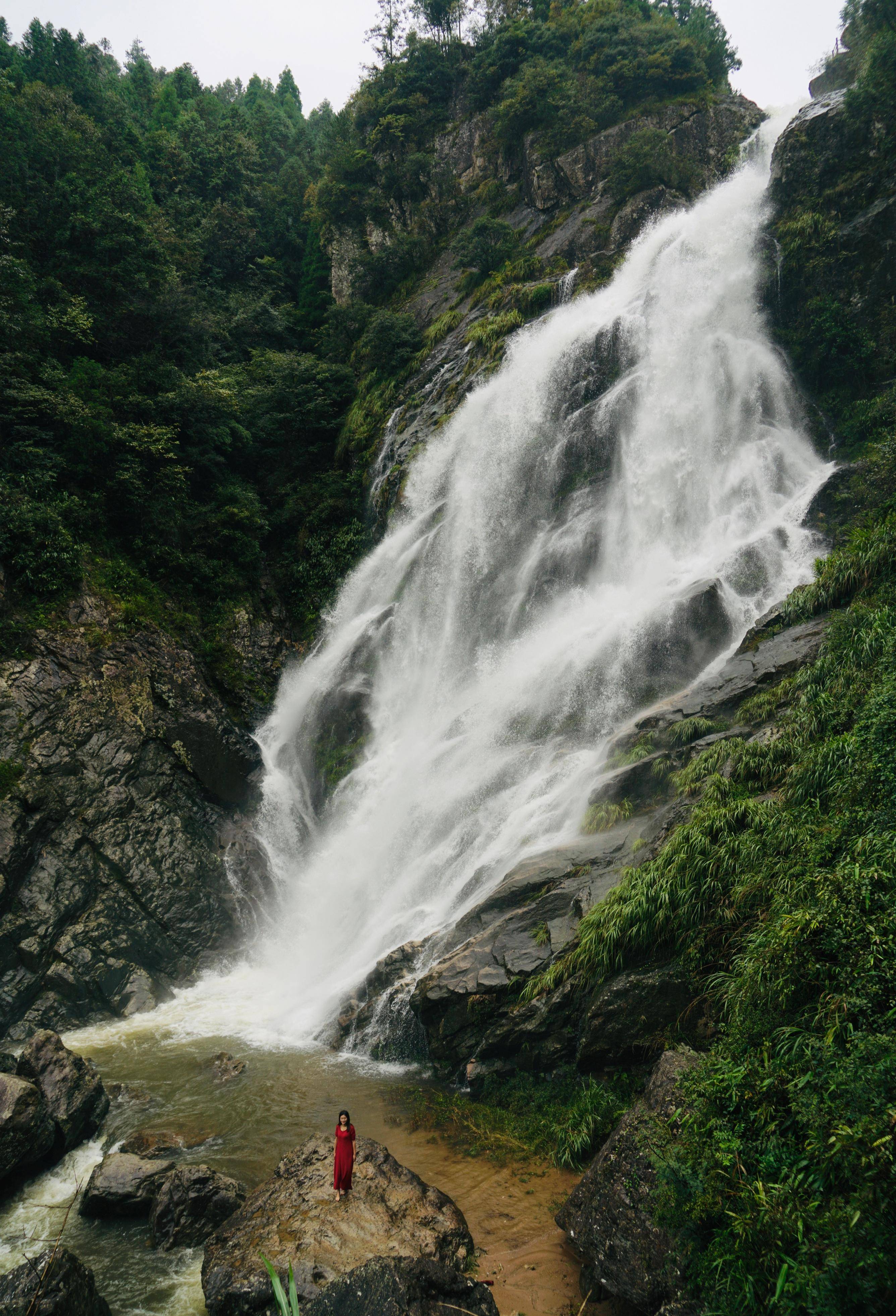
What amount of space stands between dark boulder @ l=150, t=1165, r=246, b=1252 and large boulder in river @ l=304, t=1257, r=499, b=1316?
2.17 meters

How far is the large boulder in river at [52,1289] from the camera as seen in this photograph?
15.7 ft

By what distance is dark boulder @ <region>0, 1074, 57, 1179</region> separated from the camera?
6.87 m

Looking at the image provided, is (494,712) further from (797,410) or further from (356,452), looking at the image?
(356,452)

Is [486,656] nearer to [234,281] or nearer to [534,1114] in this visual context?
[534,1114]

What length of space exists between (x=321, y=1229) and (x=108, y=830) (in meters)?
9.99

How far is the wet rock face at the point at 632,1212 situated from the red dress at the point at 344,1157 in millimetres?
1802

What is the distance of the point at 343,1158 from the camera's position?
19.1ft

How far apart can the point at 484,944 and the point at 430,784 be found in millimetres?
5289

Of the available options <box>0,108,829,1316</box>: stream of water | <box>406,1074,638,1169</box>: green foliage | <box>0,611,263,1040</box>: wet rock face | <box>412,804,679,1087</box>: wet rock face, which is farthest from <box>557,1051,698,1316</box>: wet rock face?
<box>0,611,263,1040</box>: wet rock face

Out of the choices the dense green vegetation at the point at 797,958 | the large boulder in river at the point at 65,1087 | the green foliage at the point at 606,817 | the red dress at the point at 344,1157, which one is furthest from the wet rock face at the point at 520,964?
the large boulder in river at the point at 65,1087

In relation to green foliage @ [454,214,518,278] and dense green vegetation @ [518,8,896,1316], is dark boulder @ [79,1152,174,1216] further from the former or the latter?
green foliage @ [454,214,518,278]

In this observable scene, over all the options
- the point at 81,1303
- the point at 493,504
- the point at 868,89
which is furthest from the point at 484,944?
the point at 868,89

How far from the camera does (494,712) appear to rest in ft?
48.1

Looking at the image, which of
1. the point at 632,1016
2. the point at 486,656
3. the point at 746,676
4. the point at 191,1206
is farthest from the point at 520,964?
the point at 486,656
